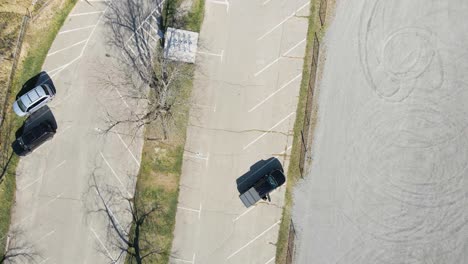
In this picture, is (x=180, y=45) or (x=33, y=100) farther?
(x=180, y=45)

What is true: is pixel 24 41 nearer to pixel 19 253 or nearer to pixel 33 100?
pixel 33 100

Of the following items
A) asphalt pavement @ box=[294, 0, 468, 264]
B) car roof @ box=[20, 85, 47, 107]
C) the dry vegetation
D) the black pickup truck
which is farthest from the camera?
the dry vegetation

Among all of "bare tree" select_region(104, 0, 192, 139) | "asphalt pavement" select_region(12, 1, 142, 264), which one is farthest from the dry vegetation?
"bare tree" select_region(104, 0, 192, 139)

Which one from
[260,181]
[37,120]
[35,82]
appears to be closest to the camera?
[260,181]

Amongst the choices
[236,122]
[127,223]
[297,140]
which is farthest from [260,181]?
[127,223]

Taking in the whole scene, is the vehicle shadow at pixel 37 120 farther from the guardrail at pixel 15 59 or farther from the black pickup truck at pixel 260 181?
the black pickup truck at pixel 260 181

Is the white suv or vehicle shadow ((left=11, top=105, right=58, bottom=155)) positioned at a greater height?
the white suv

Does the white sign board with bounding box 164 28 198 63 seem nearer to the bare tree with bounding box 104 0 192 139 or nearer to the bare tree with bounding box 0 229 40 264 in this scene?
the bare tree with bounding box 104 0 192 139

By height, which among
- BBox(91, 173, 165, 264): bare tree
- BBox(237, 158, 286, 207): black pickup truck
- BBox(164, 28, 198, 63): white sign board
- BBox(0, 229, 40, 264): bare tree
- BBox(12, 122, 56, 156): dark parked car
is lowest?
BBox(0, 229, 40, 264): bare tree
